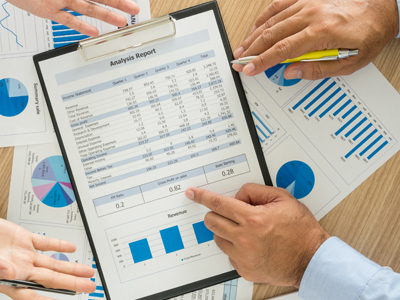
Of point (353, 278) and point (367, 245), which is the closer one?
point (353, 278)

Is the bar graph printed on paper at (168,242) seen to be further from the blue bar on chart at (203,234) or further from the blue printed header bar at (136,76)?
the blue printed header bar at (136,76)

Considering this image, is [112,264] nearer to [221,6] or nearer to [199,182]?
[199,182]

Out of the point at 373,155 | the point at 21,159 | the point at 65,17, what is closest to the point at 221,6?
the point at 65,17

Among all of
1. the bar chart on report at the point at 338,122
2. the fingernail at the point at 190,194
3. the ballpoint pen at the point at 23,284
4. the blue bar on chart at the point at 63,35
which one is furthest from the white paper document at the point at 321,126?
the ballpoint pen at the point at 23,284

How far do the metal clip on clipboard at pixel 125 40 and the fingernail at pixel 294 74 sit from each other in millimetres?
316

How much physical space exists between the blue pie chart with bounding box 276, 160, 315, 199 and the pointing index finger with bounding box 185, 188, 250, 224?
0.16 meters

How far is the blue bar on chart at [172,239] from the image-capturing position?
0.82 meters

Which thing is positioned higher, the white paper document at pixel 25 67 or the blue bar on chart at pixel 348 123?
the white paper document at pixel 25 67

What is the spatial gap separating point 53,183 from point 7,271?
0.28 metres

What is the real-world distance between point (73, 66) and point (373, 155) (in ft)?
2.81

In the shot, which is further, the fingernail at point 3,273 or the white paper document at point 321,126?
the white paper document at point 321,126

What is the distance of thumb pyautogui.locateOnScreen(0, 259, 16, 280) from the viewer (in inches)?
23.4

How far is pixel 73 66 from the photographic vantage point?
0.80 m

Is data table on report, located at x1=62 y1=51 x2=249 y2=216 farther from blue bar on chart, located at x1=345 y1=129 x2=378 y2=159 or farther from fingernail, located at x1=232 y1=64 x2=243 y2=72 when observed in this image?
blue bar on chart, located at x1=345 y1=129 x2=378 y2=159
